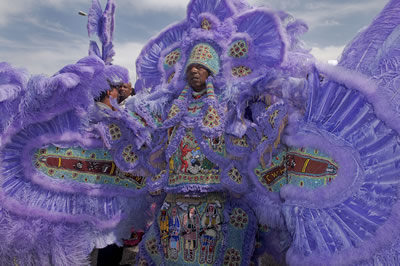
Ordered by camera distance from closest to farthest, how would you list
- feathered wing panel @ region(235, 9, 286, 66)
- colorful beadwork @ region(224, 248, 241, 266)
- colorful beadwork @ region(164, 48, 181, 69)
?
colorful beadwork @ region(224, 248, 241, 266) < feathered wing panel @ region(235, 9, 286, 66) < colorful beadwork @ region(164, 48, 181, 69)

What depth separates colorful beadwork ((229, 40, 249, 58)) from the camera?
2463 mm

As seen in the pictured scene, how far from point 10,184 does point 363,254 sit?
7.59 ft

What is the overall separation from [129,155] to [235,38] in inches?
44.7

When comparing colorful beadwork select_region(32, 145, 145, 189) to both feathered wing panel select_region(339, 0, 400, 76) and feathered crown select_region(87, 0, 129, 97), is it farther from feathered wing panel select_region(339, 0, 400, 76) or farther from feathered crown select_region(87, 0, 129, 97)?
feathered wing panel select_region(339, 0, 400, 76)

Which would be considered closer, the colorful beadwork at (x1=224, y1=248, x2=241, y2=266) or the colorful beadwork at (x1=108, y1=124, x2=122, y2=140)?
the colorful beadwork at (x1=224, y1=248, x2=241, y2=266)

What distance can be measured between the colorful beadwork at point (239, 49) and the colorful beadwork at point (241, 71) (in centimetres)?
9

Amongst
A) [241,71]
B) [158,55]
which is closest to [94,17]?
[158,55]

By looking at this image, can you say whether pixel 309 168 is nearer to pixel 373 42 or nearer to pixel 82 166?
pixel 373 42

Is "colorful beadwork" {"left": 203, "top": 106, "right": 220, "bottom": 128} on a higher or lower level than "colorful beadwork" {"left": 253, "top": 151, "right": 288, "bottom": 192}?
higher

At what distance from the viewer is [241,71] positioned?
2.51 metres

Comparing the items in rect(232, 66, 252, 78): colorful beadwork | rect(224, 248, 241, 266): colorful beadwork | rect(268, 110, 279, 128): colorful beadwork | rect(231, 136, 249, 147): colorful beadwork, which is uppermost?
rect(232, 66, 252, 78): colorful beadwork

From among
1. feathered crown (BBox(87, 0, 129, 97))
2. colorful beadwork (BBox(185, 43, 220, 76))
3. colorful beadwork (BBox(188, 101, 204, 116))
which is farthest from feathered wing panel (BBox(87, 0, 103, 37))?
colorful beadwork (BBox(188, 101, 204, 116))

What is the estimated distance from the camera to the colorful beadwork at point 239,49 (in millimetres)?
2463

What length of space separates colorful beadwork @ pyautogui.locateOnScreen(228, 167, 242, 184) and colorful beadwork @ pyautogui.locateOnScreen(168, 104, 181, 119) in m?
0.57
